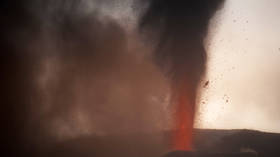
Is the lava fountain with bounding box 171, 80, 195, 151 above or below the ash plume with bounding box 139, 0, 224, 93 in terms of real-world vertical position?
below

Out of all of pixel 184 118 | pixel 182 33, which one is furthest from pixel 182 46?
pixel 184 118

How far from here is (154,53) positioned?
111 feet

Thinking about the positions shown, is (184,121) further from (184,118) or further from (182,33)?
(182,33)

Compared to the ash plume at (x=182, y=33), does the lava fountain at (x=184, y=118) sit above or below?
below

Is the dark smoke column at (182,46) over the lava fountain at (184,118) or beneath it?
over

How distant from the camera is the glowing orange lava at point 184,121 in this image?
97.6ft

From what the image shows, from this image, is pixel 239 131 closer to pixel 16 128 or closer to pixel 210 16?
pixel 210 16

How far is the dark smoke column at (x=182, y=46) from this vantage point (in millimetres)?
30062

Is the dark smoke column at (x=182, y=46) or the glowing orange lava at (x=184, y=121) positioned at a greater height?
the dark smoke column at (x=182, y=46)

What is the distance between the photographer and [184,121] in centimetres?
3042

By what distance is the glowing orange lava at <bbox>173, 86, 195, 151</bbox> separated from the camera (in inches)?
1171

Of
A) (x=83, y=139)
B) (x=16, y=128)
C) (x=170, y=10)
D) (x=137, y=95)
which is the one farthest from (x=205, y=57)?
(x=16, y=128)

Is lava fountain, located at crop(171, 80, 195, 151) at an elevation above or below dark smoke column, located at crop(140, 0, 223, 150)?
below

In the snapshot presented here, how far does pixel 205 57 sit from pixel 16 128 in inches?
667
